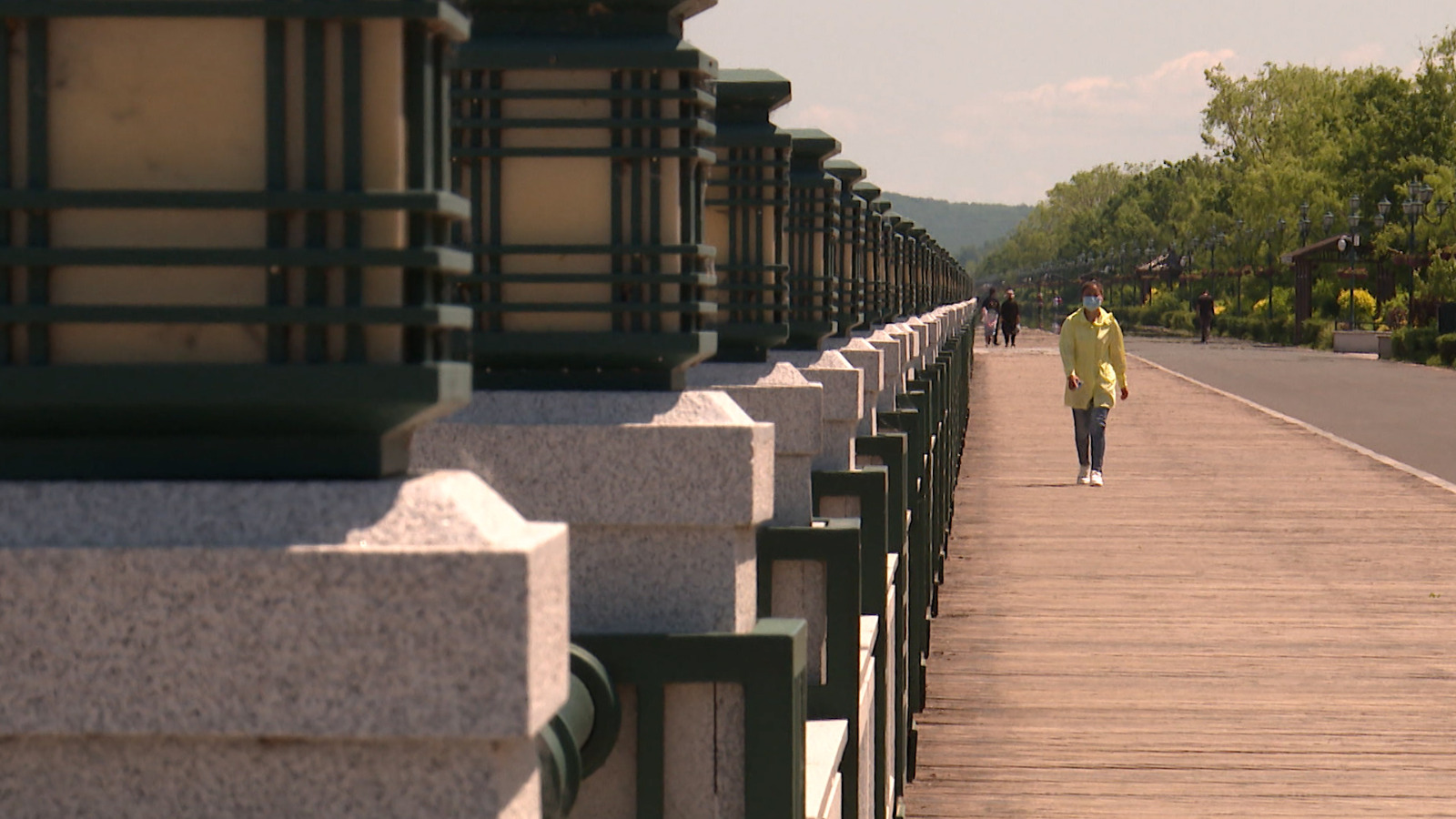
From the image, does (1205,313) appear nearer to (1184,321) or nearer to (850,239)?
(1184,321)

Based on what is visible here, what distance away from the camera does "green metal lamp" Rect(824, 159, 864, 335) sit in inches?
444

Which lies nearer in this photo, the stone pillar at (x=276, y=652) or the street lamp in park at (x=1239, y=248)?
the stone pillar at (x=276, y=652)

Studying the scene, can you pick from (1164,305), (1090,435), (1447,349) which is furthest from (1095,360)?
(1164,305)

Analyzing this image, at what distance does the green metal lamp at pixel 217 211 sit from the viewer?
2.36m

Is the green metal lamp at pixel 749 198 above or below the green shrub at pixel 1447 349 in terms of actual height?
above

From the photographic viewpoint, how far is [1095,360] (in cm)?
2008

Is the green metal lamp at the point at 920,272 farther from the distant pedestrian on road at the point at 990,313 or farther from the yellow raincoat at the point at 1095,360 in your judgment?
the distant pedestrian on road at the point at 990,313

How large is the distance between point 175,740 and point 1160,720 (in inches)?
329

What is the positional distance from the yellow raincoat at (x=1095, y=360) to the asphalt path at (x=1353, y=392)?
5.19m

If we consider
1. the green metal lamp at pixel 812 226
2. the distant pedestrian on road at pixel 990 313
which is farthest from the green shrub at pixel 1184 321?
the green metal lamp at pixel 812 226

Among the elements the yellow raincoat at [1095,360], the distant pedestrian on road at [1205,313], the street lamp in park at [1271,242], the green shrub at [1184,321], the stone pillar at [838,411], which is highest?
the street lamp in park at [1271,242]

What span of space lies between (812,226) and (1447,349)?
49.2 metres

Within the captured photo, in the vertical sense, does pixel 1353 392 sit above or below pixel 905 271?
below

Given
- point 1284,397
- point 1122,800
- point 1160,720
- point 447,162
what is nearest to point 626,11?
point 447,162
